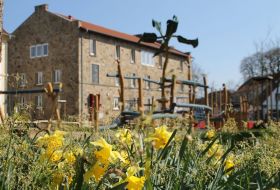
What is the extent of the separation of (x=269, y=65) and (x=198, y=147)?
49.7 metres

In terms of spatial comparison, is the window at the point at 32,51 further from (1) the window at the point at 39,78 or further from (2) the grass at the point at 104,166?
(2) the grass at the point at 104,166

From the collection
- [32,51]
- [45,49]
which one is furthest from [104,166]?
[32,51]

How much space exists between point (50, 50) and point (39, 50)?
1.40 m

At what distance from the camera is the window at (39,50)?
3181 cm

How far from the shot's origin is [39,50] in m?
32.3

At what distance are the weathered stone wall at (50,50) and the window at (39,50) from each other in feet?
0.91

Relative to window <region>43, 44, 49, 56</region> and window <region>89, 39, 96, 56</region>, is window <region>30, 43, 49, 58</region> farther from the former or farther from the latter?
window <region>89, 39, 96, 56</region>

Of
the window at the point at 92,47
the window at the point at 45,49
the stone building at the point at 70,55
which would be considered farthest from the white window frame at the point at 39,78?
the window at the point at 92,47

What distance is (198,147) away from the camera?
1896 millimetres

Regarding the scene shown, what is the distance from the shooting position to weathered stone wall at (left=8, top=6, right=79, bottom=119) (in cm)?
2947

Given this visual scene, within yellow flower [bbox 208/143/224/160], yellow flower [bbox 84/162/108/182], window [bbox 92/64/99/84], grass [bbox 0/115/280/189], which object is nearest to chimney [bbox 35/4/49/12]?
window [bbox 92/64/99/84]

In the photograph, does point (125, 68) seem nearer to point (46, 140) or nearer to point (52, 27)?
point (52, 27)

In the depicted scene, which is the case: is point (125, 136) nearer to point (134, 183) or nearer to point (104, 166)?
point (104, 166)

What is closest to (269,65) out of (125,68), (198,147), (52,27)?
(125,68)
